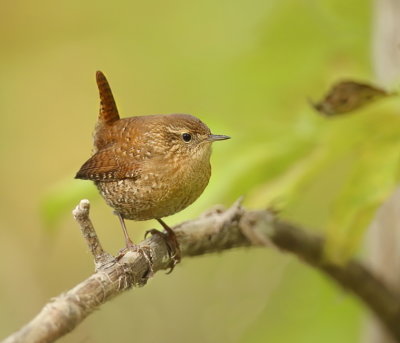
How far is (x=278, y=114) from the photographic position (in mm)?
3039

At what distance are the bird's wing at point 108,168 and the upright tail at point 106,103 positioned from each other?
0.12m

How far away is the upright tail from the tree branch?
1.49 feet

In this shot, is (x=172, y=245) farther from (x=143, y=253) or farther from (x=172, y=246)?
(x=143, y=253)

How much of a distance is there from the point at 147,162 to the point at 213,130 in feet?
0.80

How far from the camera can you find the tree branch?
1273 mm

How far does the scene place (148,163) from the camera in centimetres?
247

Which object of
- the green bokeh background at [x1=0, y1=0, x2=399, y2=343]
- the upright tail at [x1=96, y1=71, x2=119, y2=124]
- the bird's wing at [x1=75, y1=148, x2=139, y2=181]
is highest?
the upright tail at [x1=96, y1=71, x2=119, y2=124]

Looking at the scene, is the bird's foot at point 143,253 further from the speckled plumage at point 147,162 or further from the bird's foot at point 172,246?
the speckled plumage at point 147,162

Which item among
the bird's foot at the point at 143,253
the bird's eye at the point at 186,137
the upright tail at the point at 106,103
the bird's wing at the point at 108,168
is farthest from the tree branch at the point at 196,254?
the upright tail at the point at 106,103

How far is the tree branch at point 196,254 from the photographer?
50.1 inches

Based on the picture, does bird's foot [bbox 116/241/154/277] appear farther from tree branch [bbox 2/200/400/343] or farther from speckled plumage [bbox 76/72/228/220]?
speckled plumage [bbox 76/72/228/220]

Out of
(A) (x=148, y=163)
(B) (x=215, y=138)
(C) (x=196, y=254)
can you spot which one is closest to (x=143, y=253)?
(C) (x=196, y=254)

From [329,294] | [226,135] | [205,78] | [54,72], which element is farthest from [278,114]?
[54,72]

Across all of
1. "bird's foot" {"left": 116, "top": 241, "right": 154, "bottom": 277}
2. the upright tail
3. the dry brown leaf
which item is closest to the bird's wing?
the upright tail
